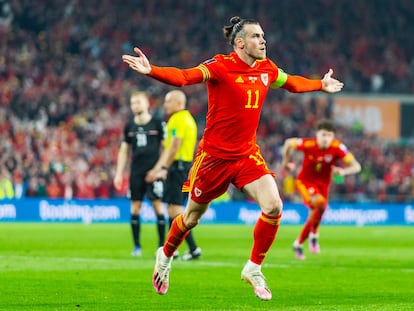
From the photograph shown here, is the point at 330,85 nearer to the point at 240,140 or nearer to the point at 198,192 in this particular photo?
the point at 240,140

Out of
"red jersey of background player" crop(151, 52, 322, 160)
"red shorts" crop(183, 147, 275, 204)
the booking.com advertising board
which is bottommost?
the booking.com advertising board

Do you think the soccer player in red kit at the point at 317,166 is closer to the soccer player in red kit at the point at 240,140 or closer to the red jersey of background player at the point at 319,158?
the red jersey of background player at the point at 319,158

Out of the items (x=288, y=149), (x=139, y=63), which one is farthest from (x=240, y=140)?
(x=288, y=149)

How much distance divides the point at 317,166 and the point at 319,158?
17 cm

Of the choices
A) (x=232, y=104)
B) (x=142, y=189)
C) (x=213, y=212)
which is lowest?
(x=213, y=212)

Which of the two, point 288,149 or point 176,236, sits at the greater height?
point 176,236

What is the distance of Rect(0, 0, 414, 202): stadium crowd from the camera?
30297 millimetres

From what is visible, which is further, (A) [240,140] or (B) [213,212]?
(B) [213,212]

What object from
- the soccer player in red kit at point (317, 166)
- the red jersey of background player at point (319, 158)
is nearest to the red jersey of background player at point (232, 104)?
the soccer player in red kit at point (317, 166)

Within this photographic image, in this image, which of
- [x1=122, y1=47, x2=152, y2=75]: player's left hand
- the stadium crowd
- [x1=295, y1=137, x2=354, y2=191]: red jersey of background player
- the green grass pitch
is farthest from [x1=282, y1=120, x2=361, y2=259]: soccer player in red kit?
the stadium crowd

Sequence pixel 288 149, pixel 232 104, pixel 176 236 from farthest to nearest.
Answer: pixel 288 149, pixel 176 236, pixel 232 104

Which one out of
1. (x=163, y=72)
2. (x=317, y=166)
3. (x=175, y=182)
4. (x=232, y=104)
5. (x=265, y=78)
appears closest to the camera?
(x=163, y=72)

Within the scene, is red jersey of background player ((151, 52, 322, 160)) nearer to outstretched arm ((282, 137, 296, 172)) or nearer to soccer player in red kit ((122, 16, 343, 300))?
soccer player in red kit ((122, 16, 343, 300))

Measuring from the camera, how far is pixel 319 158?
1688 centimetres
